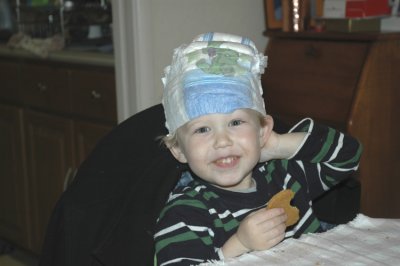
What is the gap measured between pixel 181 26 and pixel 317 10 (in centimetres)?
47

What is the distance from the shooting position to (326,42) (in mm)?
2160

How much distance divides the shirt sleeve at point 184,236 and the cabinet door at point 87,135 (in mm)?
1258

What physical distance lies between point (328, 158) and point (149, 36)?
0.91m

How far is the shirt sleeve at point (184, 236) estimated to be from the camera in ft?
3.87

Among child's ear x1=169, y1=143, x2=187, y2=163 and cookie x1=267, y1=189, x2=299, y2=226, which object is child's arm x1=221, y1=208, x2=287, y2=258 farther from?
child's ear x1=169, y1=143, x2=187, y2=163

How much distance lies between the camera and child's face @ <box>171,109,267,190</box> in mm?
1239

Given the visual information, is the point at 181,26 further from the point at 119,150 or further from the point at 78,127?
the point at 119,150

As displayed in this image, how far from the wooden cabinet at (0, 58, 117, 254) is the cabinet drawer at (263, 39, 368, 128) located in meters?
0.57

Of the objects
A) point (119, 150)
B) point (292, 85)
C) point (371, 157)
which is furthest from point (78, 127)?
point (119, 150)

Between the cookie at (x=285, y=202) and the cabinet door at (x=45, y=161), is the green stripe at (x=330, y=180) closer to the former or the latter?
the cookie at (x=285, y=202)

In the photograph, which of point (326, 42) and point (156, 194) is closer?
point (156, 194)

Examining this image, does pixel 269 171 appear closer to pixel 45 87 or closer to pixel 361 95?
pixel 361 95

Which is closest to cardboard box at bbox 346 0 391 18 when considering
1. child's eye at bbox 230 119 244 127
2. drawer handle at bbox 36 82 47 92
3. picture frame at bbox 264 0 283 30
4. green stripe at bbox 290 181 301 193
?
picture frame at bbox 264 0 283 30

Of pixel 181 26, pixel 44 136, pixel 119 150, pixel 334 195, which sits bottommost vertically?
pixel 44 136
